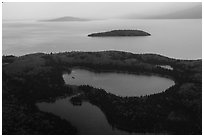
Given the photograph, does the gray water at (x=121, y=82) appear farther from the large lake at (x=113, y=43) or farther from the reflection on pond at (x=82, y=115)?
the large lake at (x=113, y=43)

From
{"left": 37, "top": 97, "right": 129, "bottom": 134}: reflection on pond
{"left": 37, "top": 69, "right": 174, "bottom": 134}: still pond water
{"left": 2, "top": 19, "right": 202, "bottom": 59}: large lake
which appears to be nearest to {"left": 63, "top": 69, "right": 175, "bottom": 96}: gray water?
{"left": 37, "top": 69, "right": 174, "bottom": 134}: still pond water

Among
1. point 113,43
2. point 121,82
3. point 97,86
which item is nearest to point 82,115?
point 97,86

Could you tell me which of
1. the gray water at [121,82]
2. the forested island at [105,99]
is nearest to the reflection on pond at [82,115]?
the forested island at [105,99]

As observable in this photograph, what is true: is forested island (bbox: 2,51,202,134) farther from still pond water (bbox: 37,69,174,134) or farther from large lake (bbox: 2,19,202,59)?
large lake (bbox: 2,19,202,59)

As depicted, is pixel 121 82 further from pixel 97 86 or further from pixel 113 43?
pixel 113 43

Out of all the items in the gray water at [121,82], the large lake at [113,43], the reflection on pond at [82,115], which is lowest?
the reflection on pond at [82,115]

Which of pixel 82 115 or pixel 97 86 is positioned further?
pixel 97 86

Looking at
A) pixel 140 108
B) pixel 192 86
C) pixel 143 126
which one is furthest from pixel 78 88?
pixel 192 86
